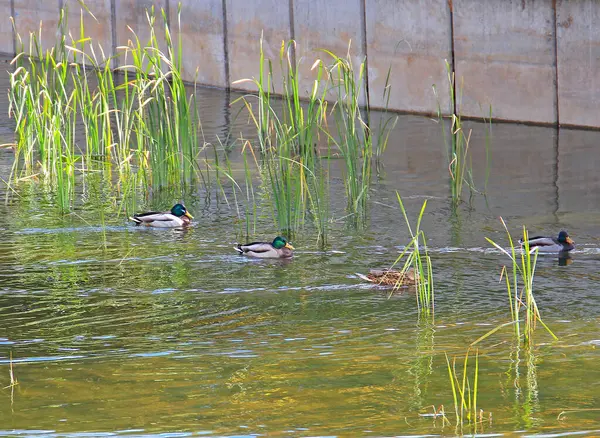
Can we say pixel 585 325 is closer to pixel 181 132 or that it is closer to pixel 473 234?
pixel 473 234

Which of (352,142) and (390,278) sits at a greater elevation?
(352,142)

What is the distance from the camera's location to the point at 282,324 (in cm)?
797

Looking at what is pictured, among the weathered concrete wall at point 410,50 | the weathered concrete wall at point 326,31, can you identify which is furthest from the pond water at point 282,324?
Answer: the weathered concrete wall at point 326,31

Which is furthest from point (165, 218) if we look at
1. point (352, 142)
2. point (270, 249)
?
point (352, 142)

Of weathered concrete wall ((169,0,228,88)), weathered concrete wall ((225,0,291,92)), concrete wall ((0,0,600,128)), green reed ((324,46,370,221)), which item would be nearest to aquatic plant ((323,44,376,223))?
green reed ((324,46,370,221))

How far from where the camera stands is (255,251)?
9844 millimetres

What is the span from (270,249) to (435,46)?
8.55 m

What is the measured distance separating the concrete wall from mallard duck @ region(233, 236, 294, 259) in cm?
478

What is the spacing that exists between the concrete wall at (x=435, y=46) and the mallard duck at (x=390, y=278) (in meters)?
5.40

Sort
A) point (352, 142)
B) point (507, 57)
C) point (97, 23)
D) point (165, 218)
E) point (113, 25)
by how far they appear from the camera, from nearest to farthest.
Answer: point (352, 142) < point (165, 218) < point (507, 57) < point (113, 25) < point (97, 23)

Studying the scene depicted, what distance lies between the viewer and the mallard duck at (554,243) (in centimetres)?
991

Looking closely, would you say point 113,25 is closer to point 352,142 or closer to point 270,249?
point 352,142

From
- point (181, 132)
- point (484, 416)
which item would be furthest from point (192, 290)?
point (484, 416)

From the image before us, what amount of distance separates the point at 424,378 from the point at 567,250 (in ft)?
12.6
